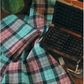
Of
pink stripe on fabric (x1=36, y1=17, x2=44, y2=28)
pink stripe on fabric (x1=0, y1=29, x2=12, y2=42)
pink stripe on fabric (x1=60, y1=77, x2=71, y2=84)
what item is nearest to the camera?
pink stripe on fabric (x1=60, y1=77, x2=71, y2=84)

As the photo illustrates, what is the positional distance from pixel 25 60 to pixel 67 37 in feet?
0.92

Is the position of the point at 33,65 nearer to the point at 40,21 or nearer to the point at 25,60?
the point at 25,60

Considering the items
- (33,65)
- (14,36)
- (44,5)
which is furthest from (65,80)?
(44,5)

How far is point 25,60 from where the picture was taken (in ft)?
2.51

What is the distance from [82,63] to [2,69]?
0.46m

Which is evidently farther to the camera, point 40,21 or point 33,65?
point 40,21

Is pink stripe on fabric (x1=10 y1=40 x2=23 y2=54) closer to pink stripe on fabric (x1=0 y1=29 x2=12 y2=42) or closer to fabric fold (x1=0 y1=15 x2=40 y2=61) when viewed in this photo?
fabric fold (x1=0 y1=15 x2=40 y2=61)

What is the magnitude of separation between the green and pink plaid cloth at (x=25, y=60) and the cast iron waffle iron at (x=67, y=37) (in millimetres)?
57

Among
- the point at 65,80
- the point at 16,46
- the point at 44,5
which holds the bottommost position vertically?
the point at 65,80

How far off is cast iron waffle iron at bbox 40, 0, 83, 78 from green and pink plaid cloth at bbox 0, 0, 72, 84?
0.19 ft

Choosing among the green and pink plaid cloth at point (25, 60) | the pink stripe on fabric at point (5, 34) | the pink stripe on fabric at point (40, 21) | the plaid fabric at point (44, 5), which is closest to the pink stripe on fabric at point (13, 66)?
the green and pink plaid cloth at point (25, 60)

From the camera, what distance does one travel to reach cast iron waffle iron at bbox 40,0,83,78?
0.72 meters

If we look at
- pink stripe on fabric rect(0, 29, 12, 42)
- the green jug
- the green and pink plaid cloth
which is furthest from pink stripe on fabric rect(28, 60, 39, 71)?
the green jug

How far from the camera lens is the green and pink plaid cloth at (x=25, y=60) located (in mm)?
728
